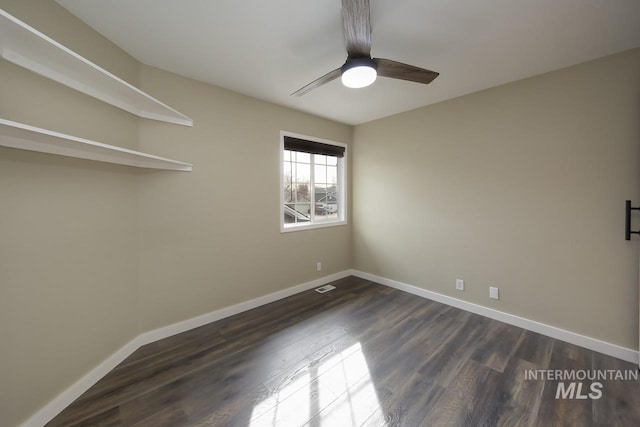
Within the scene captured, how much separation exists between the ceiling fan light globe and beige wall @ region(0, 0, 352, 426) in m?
1.55

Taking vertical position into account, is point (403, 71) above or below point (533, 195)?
above

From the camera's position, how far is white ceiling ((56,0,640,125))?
152 cm

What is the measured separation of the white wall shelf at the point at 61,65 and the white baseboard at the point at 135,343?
1937mm

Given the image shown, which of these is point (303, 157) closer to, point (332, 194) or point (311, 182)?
point (311, 182)

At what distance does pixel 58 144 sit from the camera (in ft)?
4.18

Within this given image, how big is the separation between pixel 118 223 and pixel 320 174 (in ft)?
8.49

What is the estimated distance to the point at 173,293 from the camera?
2.36m

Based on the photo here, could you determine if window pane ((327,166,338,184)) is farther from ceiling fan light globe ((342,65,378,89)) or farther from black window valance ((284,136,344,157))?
ceiling fan light globe ((342,65,378,89))

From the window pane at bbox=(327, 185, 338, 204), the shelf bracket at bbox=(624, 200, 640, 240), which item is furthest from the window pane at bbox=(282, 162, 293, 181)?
the shelf bracket at bbox=(624, 200, 640, 240)

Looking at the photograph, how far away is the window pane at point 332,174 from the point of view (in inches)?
155

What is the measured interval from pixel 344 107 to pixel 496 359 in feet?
10.3

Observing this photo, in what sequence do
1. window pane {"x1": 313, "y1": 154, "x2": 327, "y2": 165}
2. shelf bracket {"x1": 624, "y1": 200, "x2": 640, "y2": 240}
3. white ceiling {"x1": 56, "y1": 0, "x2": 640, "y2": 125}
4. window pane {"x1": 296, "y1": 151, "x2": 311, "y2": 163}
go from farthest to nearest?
window pane {"x1": 313, "y1": 154, "x2": 327, "y2": 165}
window pane {"x1": 296, "y1": 151, "x2": 311, "y2": 163}
shelf bracket {"x1": 624, "y1": 200, "x2": 640, "y2": 240}
white ceiling {"x1": 56, "y1": 0, "x2": 640, "y2": 125}

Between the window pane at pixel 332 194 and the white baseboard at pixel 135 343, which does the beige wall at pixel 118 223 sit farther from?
the window pane at pixel 332 194

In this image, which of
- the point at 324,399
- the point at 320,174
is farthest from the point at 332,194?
the point at 324,399
